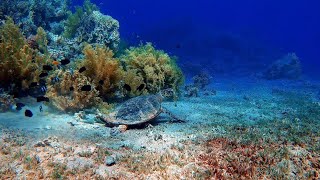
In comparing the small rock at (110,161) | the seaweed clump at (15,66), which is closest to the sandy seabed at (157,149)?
the small rock at (110,161)

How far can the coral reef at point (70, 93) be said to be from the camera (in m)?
9.55

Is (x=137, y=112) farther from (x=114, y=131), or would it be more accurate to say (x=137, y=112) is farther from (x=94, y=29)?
(x=94, y=29)

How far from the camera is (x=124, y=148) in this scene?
263 inches

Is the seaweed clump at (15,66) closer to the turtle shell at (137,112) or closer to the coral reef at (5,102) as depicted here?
the coral reef at (5,102)

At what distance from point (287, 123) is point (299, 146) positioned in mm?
2530

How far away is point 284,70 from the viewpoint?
3544cm

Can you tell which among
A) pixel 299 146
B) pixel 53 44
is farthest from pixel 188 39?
pixel 299 146

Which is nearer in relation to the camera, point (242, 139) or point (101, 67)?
point (242, 139)

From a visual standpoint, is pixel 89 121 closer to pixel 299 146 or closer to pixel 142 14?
pixel 299 146

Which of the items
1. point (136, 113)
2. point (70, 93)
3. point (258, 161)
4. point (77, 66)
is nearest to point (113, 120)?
point (136, 113)

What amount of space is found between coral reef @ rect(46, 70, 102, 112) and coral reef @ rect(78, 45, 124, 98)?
540 millimetres

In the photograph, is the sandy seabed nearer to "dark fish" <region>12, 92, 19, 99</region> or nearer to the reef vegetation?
"dark fish" <region>12, 92, 19, 99</region>

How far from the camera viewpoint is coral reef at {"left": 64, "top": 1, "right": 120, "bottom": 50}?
15.4 meters

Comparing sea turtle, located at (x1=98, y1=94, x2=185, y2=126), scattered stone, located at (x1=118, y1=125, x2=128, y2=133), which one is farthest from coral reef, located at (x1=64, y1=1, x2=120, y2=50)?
scattered stone, located at (x1=118, y1=125, x2=128, y2=133)
